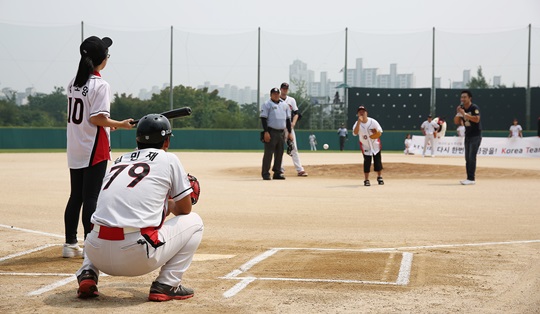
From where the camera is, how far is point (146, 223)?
15.8 ft

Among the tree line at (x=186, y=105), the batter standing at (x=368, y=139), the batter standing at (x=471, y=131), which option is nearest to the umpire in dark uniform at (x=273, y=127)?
the batter standing at (x=368, y=139)

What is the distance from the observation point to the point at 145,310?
470 centimetres

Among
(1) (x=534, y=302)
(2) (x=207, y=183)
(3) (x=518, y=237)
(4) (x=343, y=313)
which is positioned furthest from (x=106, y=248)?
(2) (x=207, y=183)

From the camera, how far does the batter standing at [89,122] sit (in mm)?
6551

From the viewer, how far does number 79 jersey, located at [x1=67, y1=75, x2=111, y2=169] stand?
655 centimetres

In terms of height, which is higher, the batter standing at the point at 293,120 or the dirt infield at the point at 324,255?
the batter standing at the point at 293,120

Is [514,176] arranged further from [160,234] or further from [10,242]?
[160,234]

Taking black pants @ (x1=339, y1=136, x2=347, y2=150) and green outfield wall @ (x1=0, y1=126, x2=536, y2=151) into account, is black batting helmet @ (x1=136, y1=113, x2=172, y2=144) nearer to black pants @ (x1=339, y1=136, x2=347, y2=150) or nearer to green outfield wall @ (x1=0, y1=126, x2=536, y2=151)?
green outfield wall @ (x1=0, y1=126, x2=536, y2=151)

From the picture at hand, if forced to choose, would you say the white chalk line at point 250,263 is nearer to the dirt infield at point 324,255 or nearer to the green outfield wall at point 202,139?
the dirt infield at point 324,255

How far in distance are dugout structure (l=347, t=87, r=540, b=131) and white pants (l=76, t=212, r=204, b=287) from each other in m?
41.0

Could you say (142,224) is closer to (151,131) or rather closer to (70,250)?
(151,131)

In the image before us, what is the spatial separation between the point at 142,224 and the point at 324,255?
259 cm

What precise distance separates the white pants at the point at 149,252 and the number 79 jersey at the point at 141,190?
0.37 feet

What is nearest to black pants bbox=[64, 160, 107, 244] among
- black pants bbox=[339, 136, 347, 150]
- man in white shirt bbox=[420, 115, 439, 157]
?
man in white shirt bbox=[420, 115, 439, 157]
